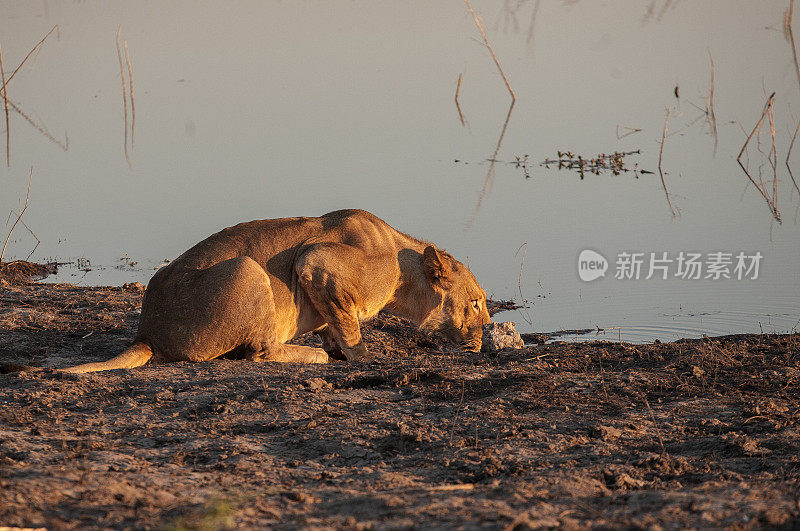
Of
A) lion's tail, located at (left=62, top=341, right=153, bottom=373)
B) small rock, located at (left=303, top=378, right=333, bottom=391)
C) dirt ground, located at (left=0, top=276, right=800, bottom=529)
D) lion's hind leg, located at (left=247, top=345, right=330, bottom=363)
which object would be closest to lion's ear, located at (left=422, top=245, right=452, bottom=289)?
dirt ground, located at (left=0, top=276, right=800, bottom=529)

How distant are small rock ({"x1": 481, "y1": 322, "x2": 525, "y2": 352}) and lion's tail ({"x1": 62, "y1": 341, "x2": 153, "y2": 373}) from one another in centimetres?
373

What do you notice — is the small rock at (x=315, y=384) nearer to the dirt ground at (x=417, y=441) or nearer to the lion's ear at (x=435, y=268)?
the dirt ground at (x=417, y=441)

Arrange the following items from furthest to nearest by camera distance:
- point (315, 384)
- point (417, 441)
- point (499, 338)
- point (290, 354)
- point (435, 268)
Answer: point (499, 338)
point (435, 268)
point (290, 354)
point (315, 384)
point (417, 441)

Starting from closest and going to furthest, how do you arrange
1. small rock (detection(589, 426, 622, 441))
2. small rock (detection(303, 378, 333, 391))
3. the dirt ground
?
1. the dirt ground
2. small rock (detection(589, 426, 622, 441))
3. small rock (detection(303, 378, 333, 391))

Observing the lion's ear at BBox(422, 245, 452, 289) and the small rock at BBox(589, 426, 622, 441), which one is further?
the lion's ear at BBox(422, 245, 452, 289)

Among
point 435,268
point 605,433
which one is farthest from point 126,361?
point 605,433

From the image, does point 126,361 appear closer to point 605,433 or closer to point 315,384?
point 315,384

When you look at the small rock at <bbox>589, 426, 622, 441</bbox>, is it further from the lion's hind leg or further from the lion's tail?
the lion's tail

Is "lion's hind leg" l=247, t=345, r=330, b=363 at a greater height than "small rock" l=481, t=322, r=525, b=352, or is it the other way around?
"small rock" l=481, t=322, r=525, b=352

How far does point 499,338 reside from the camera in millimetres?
9172

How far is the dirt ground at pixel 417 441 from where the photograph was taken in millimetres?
3621

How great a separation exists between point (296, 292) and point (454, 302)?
A: 6.07 ft

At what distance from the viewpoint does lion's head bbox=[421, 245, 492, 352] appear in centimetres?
873

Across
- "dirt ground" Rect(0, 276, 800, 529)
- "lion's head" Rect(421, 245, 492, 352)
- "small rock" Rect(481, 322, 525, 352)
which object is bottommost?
"dirt ground" Rect(0, 276, 800, 529)
